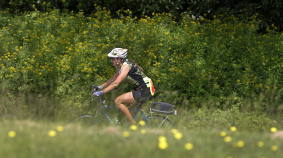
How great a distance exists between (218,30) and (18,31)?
221 inches

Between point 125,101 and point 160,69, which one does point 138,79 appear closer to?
point 125,101

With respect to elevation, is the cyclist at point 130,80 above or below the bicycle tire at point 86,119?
above

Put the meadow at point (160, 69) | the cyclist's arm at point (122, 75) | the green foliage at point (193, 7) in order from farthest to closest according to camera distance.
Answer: the green foliage at point (193, 7), the meadow at point (160, 69), the cyclist's arm at point (122, 75)

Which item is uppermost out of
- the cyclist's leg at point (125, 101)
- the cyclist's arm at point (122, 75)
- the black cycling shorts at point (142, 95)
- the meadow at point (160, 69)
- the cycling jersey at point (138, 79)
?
the cyclist's arm at point (122, 75)

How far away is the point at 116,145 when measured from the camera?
398 centimetres

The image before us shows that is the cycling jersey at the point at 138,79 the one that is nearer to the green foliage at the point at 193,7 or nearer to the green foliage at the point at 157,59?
the green foliage at the point at 157,59

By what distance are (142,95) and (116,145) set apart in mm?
2470

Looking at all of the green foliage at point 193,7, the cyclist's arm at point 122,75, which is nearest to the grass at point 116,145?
the cyclist's arm at point 122,75

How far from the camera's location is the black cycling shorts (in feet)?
20.9

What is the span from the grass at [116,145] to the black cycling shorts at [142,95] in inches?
61.3

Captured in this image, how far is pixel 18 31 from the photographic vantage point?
36.0 feet

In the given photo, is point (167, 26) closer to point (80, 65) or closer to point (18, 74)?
point (80, 65)

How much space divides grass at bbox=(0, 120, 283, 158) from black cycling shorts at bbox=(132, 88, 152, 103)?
5.11 feet

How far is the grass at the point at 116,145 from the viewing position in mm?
3709
